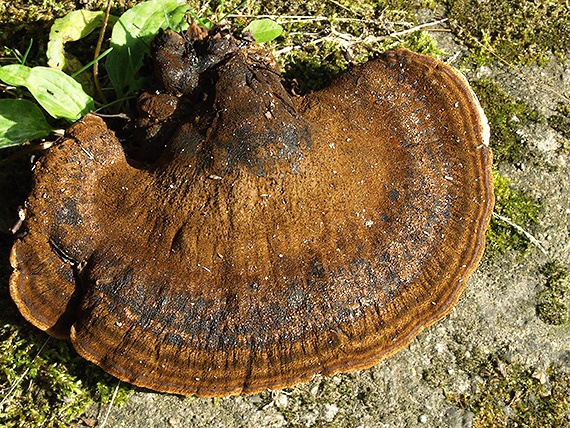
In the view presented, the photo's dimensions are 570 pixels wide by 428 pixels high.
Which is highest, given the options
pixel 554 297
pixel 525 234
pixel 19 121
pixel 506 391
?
pixel 19 121

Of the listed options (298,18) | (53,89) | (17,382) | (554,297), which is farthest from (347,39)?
(17,382)

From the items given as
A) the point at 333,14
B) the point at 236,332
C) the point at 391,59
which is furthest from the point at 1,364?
the point at 333,14

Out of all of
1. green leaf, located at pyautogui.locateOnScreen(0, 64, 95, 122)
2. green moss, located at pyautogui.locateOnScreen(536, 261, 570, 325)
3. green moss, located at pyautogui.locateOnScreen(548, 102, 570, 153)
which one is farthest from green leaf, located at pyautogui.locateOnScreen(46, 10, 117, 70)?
green moss, located at pyautogui.locateOnScreen(536, 261, 570, 325)

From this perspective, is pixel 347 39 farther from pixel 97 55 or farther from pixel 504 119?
pixel 97 55

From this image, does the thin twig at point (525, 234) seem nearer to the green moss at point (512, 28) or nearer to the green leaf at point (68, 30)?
the green moss at point (512, 28)

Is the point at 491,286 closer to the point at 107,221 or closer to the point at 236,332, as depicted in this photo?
the point at 236,332

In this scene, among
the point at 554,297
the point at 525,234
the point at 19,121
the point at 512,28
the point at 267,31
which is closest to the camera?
the point at 19,121
